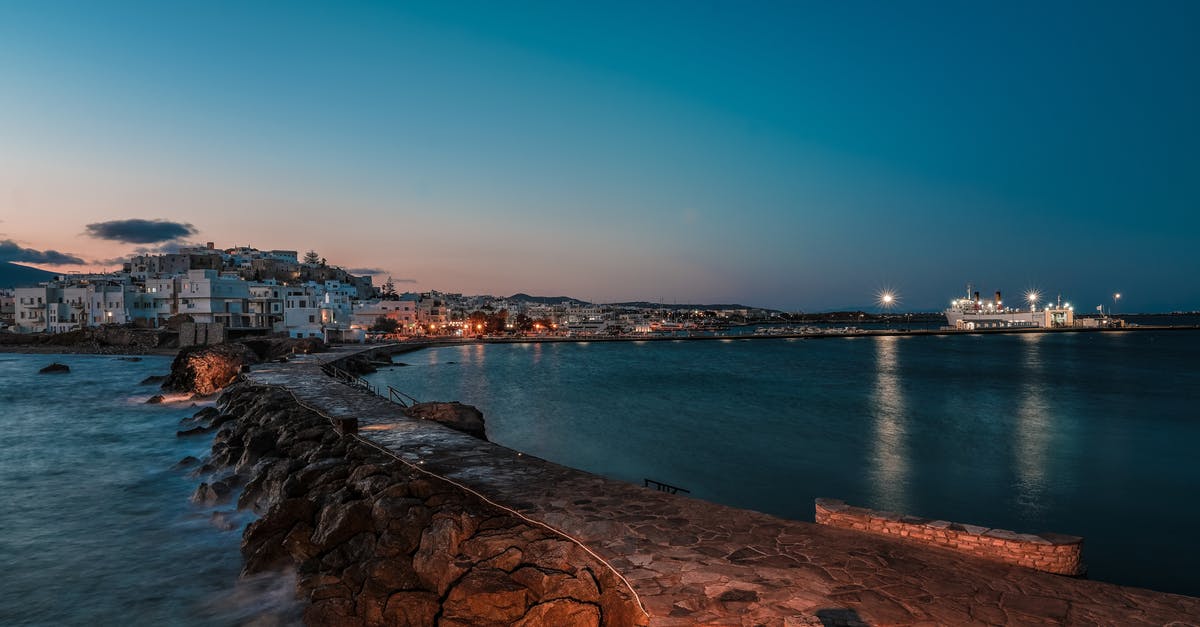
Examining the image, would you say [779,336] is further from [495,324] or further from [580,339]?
[495,324]

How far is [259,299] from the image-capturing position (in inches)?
2736

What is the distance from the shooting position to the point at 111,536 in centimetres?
1104

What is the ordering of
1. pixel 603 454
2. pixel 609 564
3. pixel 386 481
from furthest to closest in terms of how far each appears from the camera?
pixel 603 454 < pixel 386 481 < pixel 609 564

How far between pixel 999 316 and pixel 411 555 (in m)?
168

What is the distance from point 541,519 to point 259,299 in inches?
2925

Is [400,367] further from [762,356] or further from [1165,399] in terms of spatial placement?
[1165,399]

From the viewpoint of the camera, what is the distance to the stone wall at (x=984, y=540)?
6223 mm

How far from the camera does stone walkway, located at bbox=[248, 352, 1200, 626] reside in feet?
17.1

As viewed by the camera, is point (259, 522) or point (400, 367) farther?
point (400, 367)

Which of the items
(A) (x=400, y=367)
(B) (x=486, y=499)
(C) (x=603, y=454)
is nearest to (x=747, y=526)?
(B) (x=486, y=499)

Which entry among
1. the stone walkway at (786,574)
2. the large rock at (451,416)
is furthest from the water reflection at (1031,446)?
the large rock at (451,416)

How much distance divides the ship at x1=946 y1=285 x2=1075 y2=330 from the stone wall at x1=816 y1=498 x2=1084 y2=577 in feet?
492

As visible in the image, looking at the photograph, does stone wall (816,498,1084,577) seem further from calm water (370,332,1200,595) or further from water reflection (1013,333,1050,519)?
water reflection (1013,333,1050,519)

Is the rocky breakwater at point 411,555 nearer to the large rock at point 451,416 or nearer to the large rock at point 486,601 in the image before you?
the large rock at point 486,601
